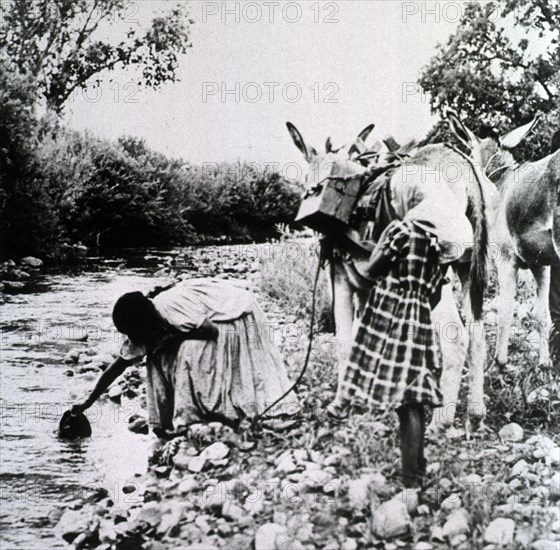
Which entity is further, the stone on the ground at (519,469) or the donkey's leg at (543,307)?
the donkey's leg at (543,307)

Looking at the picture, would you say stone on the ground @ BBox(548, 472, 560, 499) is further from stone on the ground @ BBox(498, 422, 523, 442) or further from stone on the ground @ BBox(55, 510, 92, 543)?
stone on the ground @ BBox(55, 510, 92, 543)

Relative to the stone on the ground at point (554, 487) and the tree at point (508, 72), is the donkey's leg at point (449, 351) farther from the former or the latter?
the tree at point (508, 72)

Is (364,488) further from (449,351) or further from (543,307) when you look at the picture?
(543,307)

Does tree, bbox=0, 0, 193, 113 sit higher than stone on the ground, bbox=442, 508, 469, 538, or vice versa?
tree, bbox=0, 0, 193, 113

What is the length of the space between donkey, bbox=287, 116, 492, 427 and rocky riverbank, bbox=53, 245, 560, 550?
0.32 ft

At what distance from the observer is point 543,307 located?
255 centimetres

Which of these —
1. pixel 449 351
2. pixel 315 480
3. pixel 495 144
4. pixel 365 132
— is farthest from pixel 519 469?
pixel 365 132

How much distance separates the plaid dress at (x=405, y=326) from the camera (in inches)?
87.9

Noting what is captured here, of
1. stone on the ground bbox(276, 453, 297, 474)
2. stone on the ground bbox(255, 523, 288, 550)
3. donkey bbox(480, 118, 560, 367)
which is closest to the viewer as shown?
stone on the ground bbox(255, 523, 288, 550)

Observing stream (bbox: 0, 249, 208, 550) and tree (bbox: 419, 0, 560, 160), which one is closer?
stream (bbox: 0, 249, 208, 550)

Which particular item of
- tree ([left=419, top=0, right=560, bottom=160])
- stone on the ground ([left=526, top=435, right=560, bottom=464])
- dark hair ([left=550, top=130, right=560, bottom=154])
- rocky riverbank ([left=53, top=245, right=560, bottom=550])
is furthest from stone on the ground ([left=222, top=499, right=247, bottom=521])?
dark hair ([left=550, top=130, right=560, bottom=154])

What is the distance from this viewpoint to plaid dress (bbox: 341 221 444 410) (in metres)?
2.23

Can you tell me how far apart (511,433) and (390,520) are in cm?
57

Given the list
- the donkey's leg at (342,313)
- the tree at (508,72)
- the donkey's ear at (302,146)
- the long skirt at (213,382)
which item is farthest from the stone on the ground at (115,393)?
the tree at (508,72)
